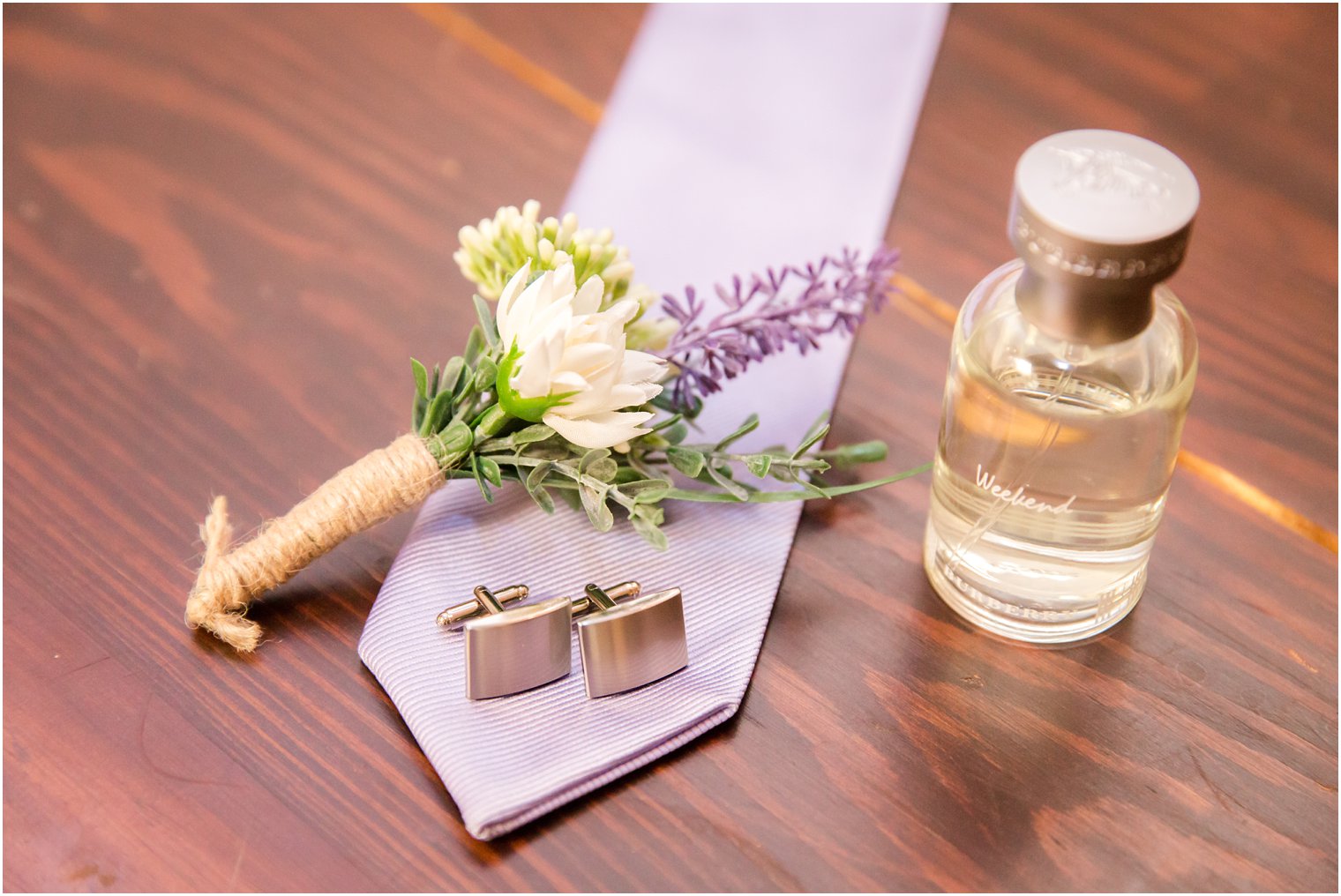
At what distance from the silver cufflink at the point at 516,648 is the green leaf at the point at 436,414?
8 cm

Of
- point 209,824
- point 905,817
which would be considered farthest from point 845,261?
point 209,824

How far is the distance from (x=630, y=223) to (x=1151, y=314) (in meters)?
0.33

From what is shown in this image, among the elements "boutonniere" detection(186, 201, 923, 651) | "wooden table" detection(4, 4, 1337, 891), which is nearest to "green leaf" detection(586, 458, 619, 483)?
"boutonniere" detection(186, 201, 923, 651)

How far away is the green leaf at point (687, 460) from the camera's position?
1.72 ft

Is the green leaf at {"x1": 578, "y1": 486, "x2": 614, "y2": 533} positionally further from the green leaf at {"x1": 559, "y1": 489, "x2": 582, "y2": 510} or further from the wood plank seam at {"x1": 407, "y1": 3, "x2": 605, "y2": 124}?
the wood plank seam at {"x1": 407, "y1": 3, "x2": 605, "y2": 124}

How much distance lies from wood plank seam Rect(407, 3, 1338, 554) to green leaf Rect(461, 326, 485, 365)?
0.25 meters

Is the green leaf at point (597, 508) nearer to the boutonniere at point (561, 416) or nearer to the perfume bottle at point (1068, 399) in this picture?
the boutonniere at point (561, 416)

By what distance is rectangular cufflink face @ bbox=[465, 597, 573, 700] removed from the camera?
467mm

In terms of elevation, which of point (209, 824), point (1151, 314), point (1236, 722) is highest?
point (1151, 314)

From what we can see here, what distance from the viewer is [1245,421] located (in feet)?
2.00

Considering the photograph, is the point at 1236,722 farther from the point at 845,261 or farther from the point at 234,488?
the point at 234,488

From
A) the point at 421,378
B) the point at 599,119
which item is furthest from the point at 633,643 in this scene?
the point at 599,119

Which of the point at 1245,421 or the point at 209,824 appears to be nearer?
the point at 209,824

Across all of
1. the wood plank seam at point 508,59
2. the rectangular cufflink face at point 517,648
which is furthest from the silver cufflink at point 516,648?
the wood plank seam at point 508,59
